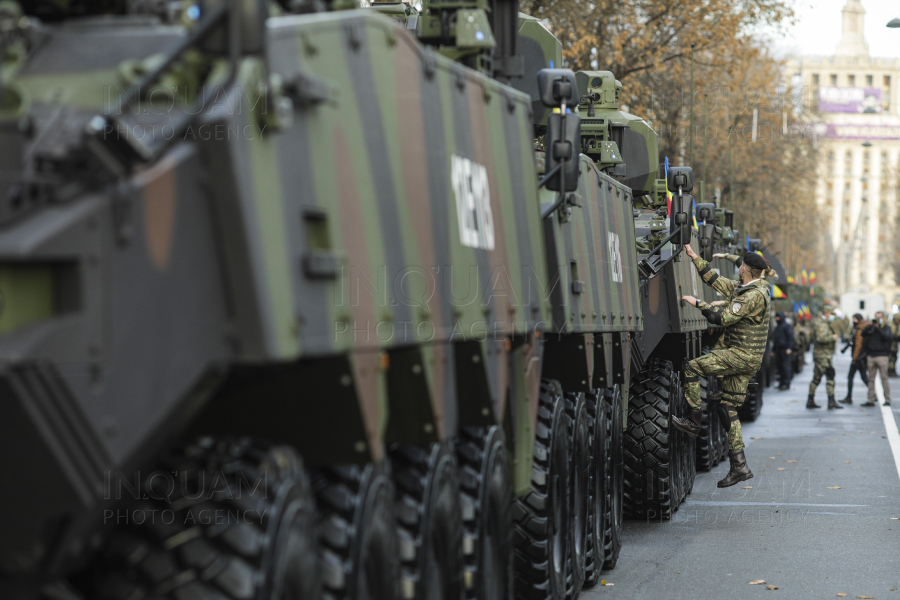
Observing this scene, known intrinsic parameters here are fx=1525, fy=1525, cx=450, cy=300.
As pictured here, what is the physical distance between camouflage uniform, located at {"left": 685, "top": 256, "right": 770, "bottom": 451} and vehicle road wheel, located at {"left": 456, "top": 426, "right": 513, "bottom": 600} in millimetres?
7118

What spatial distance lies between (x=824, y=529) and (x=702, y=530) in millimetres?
948

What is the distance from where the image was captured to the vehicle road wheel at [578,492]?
9164 mm

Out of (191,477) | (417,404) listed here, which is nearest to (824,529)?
(417,404)

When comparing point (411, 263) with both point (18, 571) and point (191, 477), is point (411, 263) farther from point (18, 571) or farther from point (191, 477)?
point (18, 571)

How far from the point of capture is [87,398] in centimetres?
346

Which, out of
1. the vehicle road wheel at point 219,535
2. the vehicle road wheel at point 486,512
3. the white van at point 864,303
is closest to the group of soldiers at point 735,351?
the vehicle road wheel at point 486,512

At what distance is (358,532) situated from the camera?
16.1 ft

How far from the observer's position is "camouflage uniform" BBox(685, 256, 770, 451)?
13.9 m

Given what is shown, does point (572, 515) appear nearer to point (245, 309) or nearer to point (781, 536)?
point (781, 536)

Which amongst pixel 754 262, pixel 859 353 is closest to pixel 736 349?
pixel 754 262

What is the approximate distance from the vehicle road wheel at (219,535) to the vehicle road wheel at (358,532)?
0.30 metres

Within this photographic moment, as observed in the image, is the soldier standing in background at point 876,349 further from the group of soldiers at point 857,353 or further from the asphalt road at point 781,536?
the asphalt road at point 781,536

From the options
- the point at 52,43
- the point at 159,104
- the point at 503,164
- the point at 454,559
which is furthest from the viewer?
the point at 503,164

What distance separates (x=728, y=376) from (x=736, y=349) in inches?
11.8
